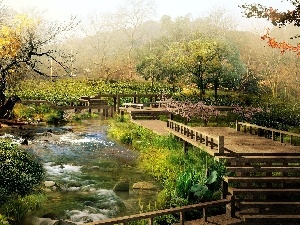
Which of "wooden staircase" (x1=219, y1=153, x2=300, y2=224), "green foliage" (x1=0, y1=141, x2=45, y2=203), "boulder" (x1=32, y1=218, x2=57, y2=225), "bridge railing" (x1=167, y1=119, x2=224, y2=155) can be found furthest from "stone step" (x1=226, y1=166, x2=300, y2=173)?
"green foliage" (x1=0, y1=141, x2=45, y2=203)

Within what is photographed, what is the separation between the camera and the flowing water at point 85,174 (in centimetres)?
1182

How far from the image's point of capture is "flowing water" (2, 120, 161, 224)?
38.8ft

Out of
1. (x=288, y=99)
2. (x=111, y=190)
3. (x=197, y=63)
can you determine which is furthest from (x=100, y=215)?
(x=288, y=99)

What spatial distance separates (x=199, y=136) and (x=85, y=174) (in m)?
5.08

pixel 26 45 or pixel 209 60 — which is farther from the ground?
pixel 209 60

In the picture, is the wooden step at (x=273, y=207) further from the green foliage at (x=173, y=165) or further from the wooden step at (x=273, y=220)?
the green foliage at (x=173, y=165)

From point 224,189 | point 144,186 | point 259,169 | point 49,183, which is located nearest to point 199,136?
point 144,186

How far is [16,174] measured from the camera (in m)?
12.4

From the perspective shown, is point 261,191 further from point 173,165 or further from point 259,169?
point 173,165

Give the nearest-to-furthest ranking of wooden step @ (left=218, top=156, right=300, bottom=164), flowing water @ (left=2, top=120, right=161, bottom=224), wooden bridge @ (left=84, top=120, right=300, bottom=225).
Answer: wooden bridge @ (left=84, top=120, right=300, bottom=225), wooden step @ (left=218, top=156, right=300, bottom=164), flowing water @ (left=2, top=120, right=161, bottom=224)

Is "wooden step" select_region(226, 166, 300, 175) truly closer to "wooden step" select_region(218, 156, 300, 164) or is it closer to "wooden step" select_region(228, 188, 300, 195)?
"wooden step" select_region(218, 156, 300, 164)

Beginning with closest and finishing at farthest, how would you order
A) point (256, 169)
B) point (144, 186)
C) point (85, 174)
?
point (256, 169)
point (144, 186)
point (85, 174)

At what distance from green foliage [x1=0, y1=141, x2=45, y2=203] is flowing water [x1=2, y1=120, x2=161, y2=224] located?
0.74 metres

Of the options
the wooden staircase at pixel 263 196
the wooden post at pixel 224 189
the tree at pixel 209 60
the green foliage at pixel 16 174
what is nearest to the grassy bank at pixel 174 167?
the wooden post at pixel 224 189
